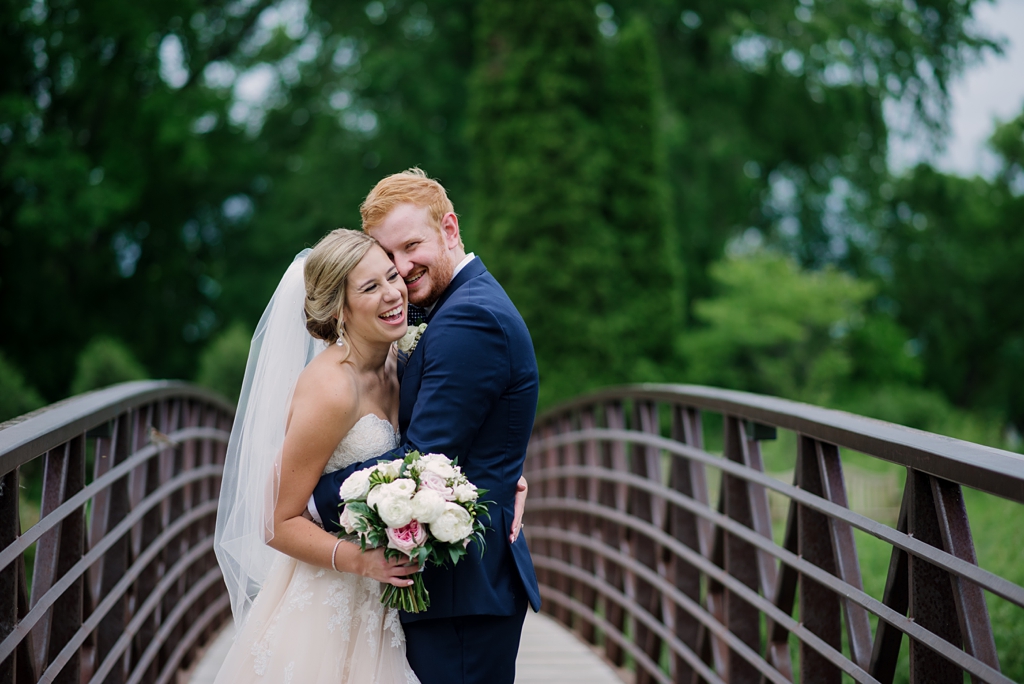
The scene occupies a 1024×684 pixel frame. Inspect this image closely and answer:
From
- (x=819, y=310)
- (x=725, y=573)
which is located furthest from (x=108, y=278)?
(x=725, y=573)

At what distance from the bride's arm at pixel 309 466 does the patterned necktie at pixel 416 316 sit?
0.48 m

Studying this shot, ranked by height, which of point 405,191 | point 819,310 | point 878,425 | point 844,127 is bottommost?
point 819,310

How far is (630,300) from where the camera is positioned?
15.4 m

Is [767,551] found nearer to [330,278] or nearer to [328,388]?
[328,388]

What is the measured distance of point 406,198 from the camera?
2.67 metres

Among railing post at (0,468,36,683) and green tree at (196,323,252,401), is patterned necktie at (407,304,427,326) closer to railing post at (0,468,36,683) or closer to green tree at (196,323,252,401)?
railing post at (0,468,36,683)

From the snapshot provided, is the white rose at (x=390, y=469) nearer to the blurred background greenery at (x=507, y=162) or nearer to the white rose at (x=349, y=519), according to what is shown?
the white rose at (x=349, y=519)

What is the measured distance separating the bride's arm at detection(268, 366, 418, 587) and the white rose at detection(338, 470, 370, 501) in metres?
0.20

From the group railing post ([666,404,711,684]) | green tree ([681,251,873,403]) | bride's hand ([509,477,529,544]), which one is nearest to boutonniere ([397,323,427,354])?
bride's hand ([509,477,529,544])

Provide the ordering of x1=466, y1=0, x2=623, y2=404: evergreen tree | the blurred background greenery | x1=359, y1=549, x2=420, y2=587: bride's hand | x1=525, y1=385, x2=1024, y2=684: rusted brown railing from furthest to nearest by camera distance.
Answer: the blurred background greenery
x1=466, y1=0, x2=623, y2=404: evergreen tree
x1=359, y1=549, x2=420, y2=587: bride's hand
x1=525, y1=385, x2=1024, y2=684: rusted brown railing

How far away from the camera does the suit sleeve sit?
7.63 ft

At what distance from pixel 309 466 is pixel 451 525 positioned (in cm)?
47

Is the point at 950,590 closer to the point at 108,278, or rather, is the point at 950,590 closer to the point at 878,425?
the point at 878,425

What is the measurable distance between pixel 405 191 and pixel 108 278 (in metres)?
18.3
